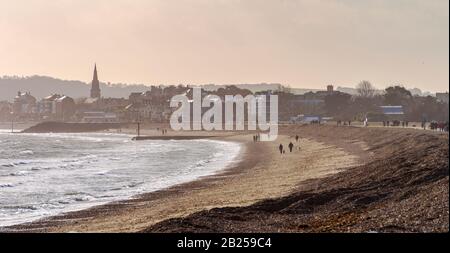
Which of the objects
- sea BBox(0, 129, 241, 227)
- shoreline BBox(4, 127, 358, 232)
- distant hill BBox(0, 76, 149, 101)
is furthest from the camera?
distant hill BBox(0, 76, 149, 101)

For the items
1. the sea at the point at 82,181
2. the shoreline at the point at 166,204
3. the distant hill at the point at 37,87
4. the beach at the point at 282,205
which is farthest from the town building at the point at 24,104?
the beach at the point at 282,205

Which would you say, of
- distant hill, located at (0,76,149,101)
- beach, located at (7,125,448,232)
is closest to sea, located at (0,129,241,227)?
beach, located at (7,125,448,232)

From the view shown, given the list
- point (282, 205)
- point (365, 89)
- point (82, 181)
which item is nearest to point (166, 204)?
point (282, 205)

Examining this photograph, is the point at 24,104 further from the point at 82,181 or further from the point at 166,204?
the point at 166,204

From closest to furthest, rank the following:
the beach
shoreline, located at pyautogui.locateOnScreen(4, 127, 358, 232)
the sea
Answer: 1. the beach
2. shoreline, located at pyautogui.locateOnScreen(4, 127, 358, 232)
3. the sea

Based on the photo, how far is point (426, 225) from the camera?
13.2m

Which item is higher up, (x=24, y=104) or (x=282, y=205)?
(x=24, y=104)

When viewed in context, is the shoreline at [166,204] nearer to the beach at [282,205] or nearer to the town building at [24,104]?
the beach at [282,205]

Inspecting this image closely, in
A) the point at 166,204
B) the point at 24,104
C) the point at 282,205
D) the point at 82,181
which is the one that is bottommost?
the point at 82,181

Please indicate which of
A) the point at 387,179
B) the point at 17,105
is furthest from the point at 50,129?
the point at 387,179

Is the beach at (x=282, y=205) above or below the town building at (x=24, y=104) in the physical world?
below

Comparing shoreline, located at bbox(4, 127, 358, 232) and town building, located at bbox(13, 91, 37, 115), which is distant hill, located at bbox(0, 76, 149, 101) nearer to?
town building, located at bbox(13, 91, 37, 115)

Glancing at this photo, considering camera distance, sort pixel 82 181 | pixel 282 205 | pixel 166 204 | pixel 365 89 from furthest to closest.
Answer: pixel 365 89 < pixel 82 181 < pixel 166 204 < pixel 282 205
